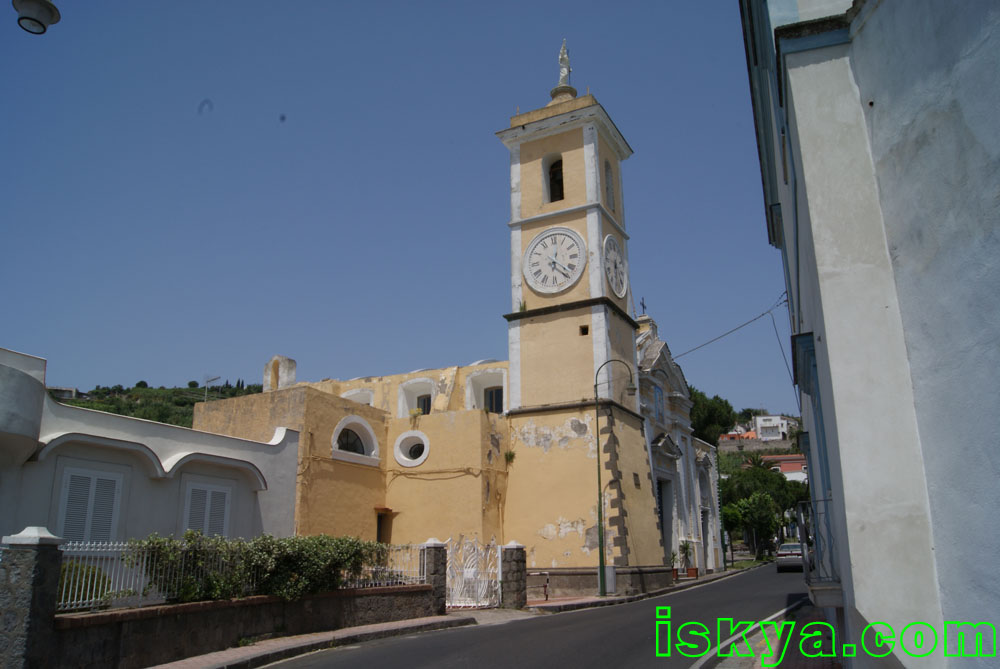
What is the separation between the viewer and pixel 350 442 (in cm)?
2253

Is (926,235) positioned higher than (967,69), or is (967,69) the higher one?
(967,69)

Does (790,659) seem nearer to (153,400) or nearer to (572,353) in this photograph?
(572,353)

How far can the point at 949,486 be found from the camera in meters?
4.64

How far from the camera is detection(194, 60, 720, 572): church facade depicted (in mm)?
20859

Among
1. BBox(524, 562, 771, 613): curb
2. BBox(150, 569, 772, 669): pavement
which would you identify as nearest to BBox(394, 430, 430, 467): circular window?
BBox(150, 569, 772, 669): pavement

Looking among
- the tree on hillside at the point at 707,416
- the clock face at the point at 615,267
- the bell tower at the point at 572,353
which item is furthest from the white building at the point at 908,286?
the tree on hillside at the point at 707,416

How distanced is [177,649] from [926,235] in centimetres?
1036

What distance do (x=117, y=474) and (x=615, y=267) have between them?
1740 cm

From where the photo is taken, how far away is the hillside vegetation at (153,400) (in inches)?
2287

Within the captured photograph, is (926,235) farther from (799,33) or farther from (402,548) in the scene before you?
(402,548)

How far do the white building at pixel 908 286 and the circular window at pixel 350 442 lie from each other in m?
18.0

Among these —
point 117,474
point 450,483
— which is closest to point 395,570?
point 117,474

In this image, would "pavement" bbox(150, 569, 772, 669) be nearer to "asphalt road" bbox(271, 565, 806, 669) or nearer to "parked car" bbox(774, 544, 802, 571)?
"asphalt road" bbox(271, 565, 806, 669)

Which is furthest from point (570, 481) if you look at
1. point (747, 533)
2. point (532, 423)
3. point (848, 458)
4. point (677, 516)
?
point (747, 533)
